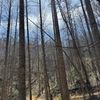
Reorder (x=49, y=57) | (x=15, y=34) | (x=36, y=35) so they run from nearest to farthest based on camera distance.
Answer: (x=15, y=34) → (x=36, y=35) → (x=49, y=57)

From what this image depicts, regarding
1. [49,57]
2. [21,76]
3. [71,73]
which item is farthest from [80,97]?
[49,57]

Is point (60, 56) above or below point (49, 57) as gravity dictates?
below

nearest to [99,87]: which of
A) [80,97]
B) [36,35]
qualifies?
[80,97]

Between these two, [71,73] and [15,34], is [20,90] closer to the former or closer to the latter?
[15,34]

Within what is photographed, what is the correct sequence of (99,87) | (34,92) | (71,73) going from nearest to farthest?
(99,87) < (71,73) < (34,92)

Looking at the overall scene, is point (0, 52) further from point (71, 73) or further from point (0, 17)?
point (71, 73)

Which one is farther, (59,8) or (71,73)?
(71,73)

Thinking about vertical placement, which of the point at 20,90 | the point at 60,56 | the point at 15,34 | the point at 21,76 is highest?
the point at 15,34

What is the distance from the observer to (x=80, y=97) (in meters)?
16.5

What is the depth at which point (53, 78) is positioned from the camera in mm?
29781

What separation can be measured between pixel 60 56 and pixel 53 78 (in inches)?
824

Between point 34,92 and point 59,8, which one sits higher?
point 59,8

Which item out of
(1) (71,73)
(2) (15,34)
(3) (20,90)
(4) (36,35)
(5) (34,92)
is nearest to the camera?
(3) (20,90)

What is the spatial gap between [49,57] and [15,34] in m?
15.4
